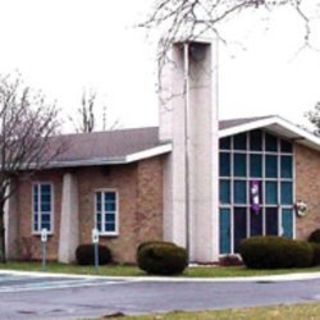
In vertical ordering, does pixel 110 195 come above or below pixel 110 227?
above

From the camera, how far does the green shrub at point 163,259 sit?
1307 inches

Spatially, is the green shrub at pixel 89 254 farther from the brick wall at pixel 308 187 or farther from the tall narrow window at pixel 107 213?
the brick wall at pixel 308 187

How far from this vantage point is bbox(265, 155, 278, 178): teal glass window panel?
140ft

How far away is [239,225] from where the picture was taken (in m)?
41.6

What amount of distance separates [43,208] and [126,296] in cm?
1786

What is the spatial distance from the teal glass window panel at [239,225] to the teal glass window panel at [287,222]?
6.44 ft

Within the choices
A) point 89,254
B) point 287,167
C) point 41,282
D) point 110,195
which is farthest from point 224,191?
point 41,282

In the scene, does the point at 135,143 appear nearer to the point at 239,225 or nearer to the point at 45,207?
the point at 45,207

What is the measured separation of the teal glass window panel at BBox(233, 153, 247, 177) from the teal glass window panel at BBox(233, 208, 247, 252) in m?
1.28

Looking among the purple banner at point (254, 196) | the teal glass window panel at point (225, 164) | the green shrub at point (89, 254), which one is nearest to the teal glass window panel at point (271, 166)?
the purple banner at point (254, 196)

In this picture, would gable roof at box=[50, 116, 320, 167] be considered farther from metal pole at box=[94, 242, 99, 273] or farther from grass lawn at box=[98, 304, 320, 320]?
grass lawn at box=[98, 304, 320, 320]

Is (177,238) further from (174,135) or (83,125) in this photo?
(83,125)

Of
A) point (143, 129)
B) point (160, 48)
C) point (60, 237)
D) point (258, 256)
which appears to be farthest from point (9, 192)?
point (160, 48)

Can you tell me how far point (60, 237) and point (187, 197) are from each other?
517 centimetres
